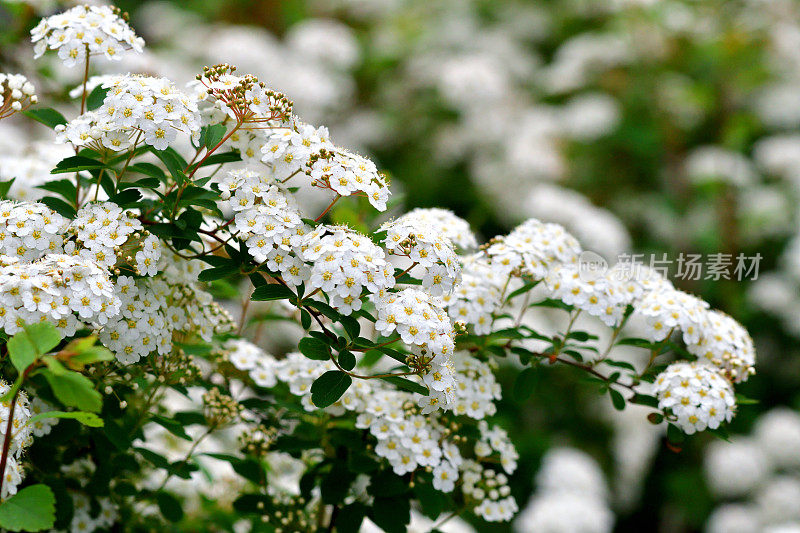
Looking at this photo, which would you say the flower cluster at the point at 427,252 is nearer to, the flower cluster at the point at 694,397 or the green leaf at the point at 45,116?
the flower cluster at the point at 694,397

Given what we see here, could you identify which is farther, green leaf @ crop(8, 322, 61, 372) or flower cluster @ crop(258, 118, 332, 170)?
flower cluster @ crop(258, 118, 332, 170)

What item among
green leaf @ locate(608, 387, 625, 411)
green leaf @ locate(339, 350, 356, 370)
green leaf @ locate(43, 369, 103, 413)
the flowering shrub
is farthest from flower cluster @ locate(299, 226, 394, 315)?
green leaf @ locate(608, 387, 625, 411)

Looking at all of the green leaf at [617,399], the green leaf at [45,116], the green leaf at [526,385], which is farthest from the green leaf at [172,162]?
the green leaf at [617,399]

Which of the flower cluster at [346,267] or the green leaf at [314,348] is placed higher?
the flower cluster at [346,267]

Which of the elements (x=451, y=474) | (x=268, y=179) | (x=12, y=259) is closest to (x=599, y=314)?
(x=451, y=474)

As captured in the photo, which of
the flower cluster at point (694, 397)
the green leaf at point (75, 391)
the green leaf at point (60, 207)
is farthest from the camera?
the flower cluster at point (694, 397)

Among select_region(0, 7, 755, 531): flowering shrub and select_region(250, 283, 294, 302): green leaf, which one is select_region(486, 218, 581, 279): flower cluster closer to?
select_region(0, 7, 755, 531): flowering shrub
